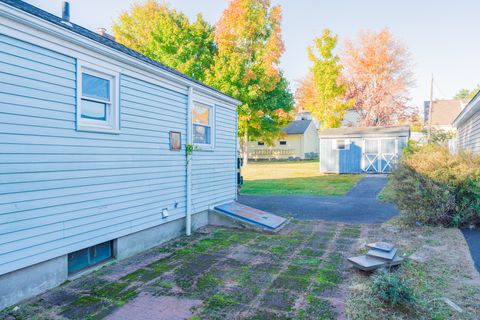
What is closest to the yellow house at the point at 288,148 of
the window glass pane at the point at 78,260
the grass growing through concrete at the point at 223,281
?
the grass growing through concrete at the point at 223,281

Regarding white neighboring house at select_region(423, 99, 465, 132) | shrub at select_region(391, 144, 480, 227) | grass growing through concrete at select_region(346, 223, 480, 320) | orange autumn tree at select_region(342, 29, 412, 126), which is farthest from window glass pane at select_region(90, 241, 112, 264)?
white neighboring house at select_region(423, 99, 465, 132)

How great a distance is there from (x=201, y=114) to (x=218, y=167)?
1.55 m

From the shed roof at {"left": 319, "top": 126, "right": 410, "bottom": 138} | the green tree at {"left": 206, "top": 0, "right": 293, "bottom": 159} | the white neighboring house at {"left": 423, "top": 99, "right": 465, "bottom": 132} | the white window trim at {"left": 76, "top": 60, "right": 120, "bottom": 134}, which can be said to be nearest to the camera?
the white window trim at {"left": 76, "top": 60, "right": 120, "bottom": 134}

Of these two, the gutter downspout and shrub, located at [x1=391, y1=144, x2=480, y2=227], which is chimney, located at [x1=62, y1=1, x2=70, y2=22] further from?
shrub, located at [x1=391, y1=144, x2=480, y2=227]

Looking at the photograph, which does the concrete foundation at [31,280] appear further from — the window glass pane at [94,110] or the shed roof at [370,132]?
the shed roof at [370,132]

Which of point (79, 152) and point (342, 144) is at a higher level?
point (342, 144)

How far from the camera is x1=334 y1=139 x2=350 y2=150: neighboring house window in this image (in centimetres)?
2138

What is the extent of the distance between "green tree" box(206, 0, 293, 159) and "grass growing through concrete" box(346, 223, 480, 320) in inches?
730

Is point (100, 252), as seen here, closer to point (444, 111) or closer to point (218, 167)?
point (218, 167)

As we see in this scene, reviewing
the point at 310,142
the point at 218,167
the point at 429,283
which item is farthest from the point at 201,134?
the point at 310,142

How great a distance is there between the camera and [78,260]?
4.51 meters

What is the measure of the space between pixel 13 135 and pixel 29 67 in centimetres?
85

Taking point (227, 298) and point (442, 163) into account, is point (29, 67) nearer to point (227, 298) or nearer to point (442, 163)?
point (227, 298)

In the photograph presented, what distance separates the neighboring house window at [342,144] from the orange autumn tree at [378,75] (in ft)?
38.7
